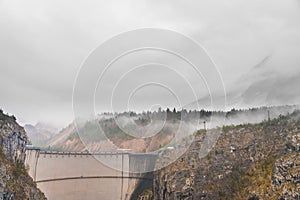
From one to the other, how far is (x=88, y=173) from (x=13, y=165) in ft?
66.9

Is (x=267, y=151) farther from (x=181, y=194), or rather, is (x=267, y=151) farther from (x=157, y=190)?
(x=157, y=190)

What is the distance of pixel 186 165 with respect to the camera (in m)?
45.9

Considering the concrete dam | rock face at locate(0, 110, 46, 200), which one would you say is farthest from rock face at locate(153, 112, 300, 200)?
rock face at locate(0, 110, 46, 200)

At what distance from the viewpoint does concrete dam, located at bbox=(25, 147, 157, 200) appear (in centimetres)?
5431

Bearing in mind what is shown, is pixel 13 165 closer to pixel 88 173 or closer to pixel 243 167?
pixel 88 173

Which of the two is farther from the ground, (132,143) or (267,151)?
(132,143)

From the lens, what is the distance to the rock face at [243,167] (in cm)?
3466

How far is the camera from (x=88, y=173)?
6297cm

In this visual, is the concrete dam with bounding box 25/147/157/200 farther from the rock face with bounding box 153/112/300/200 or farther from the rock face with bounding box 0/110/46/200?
the rock face with bounding box 153/112/300/200

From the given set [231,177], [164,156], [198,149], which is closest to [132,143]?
[164,156]

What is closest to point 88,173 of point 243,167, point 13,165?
point 13,165

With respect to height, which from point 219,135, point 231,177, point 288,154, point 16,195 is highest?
point 219,135

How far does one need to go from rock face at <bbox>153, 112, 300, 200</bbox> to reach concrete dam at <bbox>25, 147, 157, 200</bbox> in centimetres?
1636

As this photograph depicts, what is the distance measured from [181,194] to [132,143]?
83.7 m
